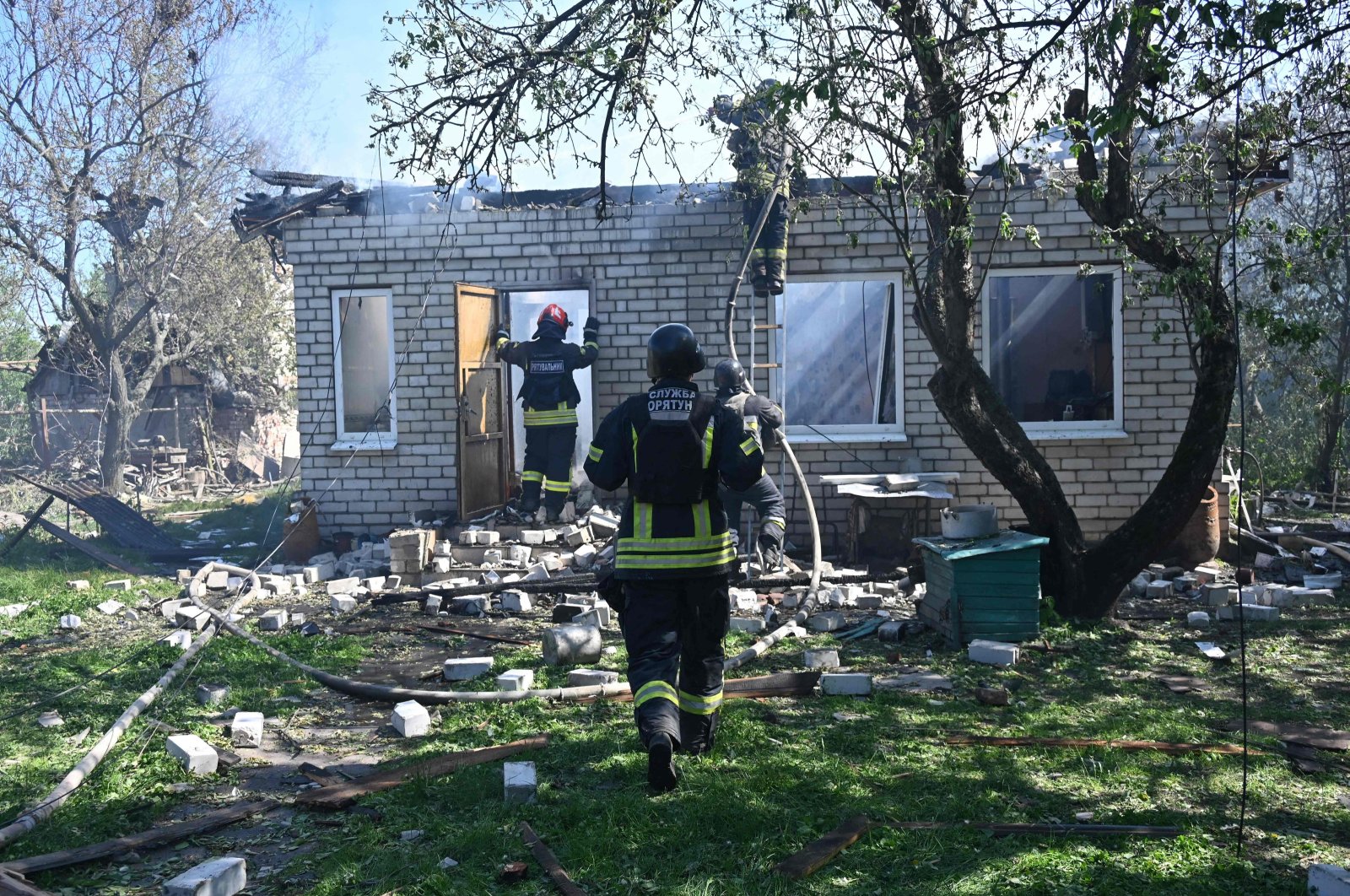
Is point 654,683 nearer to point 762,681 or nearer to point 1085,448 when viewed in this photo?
point 762,681

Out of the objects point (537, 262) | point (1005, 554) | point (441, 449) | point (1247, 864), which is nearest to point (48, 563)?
point (441, 449)

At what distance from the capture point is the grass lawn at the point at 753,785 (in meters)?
3.45

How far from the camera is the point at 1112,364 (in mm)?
10828

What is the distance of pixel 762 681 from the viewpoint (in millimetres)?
5711

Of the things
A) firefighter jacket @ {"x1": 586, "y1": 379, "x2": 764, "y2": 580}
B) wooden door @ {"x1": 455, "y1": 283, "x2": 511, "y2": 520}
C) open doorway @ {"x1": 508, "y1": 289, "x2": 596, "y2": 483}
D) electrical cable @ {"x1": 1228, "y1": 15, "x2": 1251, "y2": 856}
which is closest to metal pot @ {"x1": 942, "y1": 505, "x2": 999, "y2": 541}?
electrical cable @ {"x1": 1228, "y1": 15, "x2": 1251, "y2": 856}

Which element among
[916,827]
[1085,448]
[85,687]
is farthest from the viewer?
[1085,448]

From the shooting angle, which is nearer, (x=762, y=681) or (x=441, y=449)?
(x=762, y=681)

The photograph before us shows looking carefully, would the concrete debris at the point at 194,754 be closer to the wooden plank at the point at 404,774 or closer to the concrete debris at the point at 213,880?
the wooden plank at the point at 404,774

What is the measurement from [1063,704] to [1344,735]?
4.00 ft

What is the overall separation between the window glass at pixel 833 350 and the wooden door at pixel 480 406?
3030mm

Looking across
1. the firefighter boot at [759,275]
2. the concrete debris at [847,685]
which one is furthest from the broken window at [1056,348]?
the concrete debris at [847,685]

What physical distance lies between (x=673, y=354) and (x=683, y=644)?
1.23 m

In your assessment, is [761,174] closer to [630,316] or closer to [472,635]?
[630,316]

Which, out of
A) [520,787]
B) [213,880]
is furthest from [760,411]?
[213,880]
